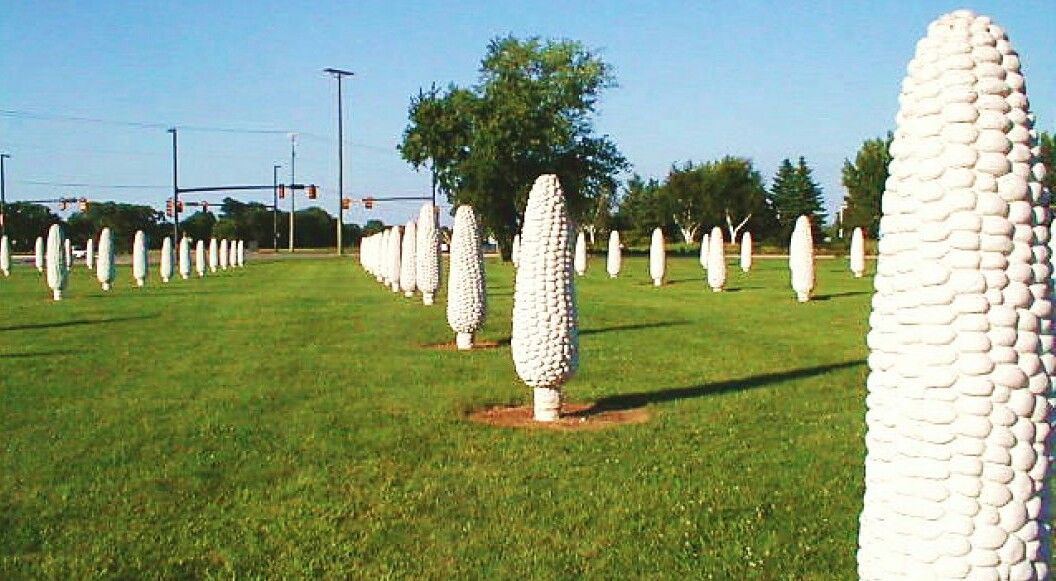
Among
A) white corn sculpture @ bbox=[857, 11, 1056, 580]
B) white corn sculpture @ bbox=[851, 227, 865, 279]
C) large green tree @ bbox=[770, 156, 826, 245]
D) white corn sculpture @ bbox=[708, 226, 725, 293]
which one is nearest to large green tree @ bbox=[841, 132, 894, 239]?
large green tree @ bbox=[770, 156, 826, 245]

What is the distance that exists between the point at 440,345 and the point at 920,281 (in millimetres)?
16214

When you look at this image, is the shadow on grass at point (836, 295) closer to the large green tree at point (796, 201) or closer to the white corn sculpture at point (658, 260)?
the white corn sculpture at point (658, 260)

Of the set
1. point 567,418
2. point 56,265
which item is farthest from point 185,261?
point 567,418

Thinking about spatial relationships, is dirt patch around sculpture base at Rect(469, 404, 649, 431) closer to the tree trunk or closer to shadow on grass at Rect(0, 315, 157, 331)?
shadow on grass at Rect(0, 315, 157, 331)

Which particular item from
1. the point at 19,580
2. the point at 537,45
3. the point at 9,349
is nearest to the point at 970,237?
the point at 19,580

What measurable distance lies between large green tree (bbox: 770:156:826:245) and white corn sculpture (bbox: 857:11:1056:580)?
100m

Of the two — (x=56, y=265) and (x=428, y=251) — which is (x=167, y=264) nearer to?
(x=56, y=265)

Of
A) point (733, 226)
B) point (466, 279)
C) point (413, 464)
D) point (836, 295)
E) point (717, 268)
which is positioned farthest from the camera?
point (733, 226)

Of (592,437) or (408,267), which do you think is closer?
(592,437)

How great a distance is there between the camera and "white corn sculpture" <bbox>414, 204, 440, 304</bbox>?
26.4 metres

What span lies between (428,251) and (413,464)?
1821 cm

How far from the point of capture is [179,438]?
10.2 meters

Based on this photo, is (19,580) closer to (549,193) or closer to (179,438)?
(179,438)

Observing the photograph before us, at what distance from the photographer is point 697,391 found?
1327 centimetres
